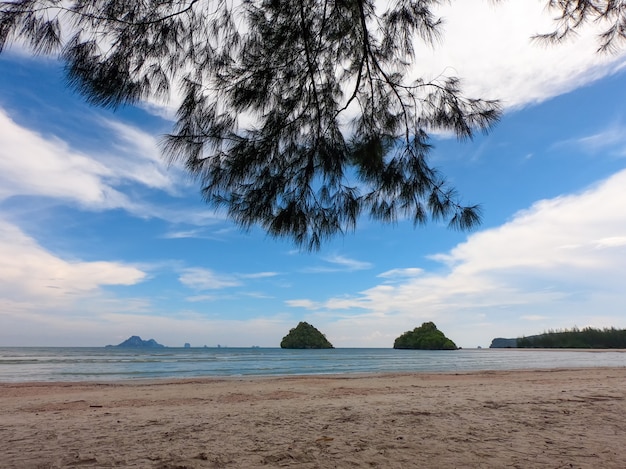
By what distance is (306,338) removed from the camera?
337 ft

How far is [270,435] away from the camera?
12.6 feet

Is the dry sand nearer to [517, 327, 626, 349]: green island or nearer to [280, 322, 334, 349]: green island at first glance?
[517, 327, 626, 349]: green island

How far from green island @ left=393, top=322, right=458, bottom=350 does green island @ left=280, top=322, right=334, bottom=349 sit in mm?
22379

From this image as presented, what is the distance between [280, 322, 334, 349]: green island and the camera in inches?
4045

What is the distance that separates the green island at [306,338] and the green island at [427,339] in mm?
22379

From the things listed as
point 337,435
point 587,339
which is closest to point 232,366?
point 337,435

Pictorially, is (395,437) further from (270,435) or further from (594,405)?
(594,405)

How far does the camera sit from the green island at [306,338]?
103 meters

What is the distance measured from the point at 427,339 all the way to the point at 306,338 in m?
32.0

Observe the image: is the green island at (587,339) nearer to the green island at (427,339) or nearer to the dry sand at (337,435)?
the green island at (427,339)

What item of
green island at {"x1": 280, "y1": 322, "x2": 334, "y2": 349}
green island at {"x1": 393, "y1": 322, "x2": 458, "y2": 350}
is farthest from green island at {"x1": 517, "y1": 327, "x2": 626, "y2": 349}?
green island at {"x1": 280, "y1": 322, "x2": 334, "y2": 349}

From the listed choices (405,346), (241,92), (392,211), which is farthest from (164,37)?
(405,346)

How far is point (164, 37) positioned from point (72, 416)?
5362 mm

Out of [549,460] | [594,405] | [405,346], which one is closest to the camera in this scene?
[549,460]
